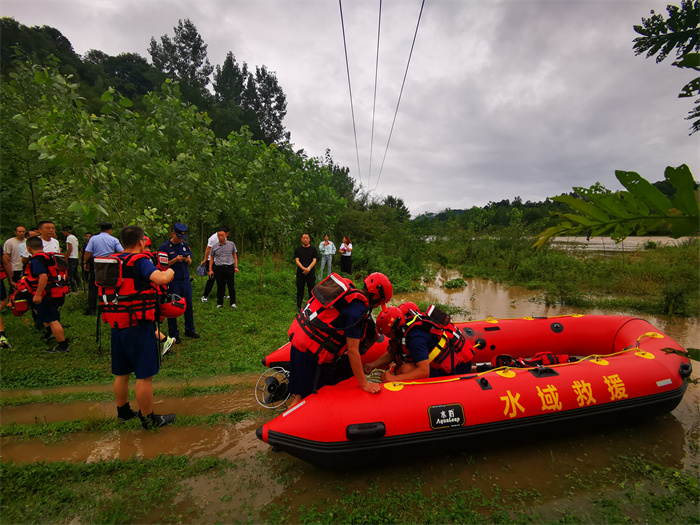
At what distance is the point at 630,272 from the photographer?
10086mm

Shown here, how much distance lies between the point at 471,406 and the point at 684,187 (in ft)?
7.99

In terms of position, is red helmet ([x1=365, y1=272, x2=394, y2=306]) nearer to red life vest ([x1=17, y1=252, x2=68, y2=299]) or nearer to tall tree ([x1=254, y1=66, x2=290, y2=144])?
red life vest ([x1=17, y1=252, x2=68, y2=299])

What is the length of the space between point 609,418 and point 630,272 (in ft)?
31.8

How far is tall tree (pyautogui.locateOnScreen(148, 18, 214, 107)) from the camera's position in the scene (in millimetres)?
32156

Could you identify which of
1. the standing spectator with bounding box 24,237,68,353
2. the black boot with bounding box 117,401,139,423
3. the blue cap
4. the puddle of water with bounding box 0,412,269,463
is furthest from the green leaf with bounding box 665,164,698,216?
the standing spectator with bounding box 24,237,68,353

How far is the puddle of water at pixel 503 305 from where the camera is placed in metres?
6.35

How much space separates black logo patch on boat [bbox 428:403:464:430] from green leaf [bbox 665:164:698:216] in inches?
91.6

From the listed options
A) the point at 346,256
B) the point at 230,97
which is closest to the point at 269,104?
the point at 230,97

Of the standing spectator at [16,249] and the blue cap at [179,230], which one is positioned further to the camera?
the standing spectator at [16,249]

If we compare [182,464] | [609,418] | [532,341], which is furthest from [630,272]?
[182,464]

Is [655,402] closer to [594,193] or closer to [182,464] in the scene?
[594,193]

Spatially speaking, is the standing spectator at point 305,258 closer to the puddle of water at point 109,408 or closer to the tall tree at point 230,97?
the puddle of water at point 109,408

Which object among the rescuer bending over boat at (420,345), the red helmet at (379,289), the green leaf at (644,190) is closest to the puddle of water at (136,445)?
the rescuer bending over boat at (420,345)

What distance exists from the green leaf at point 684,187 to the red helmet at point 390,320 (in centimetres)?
230
